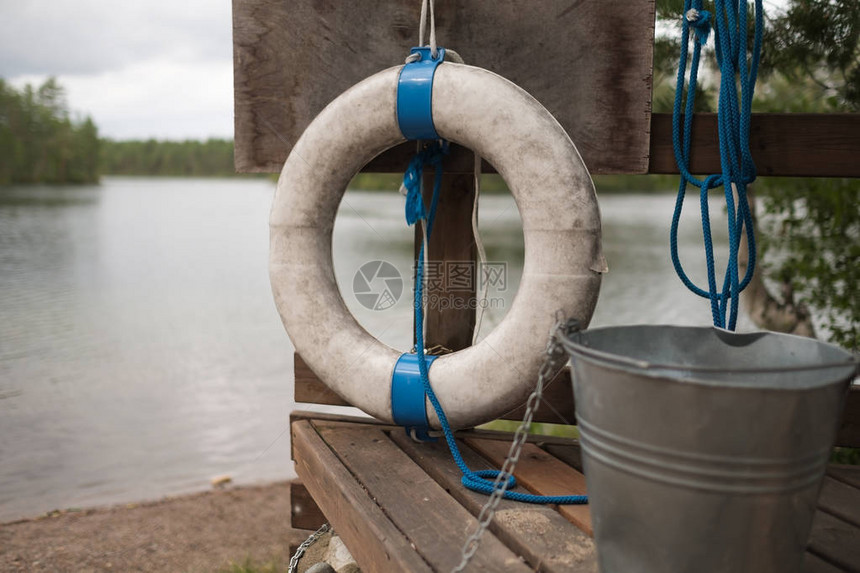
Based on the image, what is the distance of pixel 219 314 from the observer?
7242 mm

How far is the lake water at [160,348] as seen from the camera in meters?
3.66

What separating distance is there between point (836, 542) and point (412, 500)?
79cm

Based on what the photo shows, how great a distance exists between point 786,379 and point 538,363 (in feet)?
1.59

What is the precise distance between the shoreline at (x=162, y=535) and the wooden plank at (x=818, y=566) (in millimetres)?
1813

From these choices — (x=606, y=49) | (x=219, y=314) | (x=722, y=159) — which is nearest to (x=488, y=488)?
(x=722, y=159)

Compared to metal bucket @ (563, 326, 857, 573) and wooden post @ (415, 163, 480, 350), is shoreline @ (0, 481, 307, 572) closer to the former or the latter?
wooden post @ (415, 163, 480, 350)

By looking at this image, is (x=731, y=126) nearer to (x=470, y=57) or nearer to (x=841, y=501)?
(x=470, y=57)

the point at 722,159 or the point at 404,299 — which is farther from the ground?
the point at 722,159

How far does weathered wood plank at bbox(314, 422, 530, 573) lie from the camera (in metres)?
1.24

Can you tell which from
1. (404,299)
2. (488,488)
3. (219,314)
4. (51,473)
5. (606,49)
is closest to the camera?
(488,488)

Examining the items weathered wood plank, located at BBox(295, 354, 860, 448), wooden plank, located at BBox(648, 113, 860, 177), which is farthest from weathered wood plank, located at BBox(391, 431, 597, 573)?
wooden plank, located at BBox(648, 113, 860, 177)

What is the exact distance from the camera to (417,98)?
1.62 metres

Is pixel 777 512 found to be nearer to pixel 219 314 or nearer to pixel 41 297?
pixel 219 314

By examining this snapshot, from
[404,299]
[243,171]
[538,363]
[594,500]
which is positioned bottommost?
[404,299]
